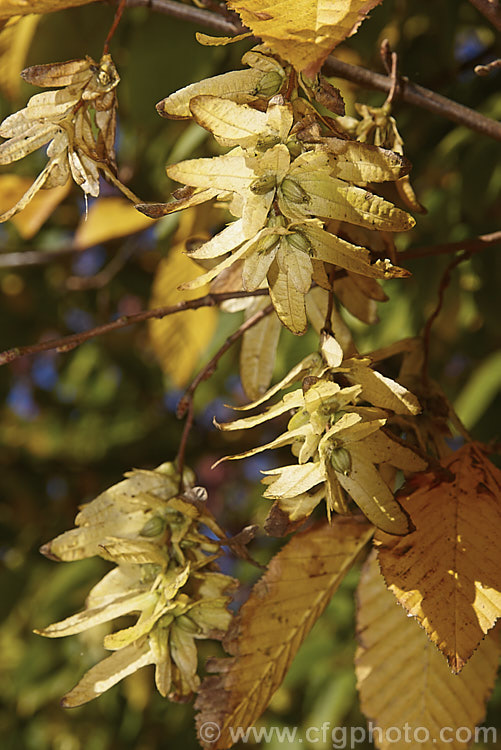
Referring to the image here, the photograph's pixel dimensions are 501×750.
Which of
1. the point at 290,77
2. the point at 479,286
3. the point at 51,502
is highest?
the point at 290,77

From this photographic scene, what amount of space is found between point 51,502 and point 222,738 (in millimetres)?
1686

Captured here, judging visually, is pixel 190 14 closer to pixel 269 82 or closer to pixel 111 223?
pixel 269 82

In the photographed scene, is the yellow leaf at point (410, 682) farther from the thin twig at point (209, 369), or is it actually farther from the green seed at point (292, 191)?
the green seed at point (292, 191)

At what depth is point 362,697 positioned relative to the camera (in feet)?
2.60

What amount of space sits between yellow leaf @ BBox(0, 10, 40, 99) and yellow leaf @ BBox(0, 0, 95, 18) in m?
0.55

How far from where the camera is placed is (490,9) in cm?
59

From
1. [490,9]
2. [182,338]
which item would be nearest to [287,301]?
[490,9]

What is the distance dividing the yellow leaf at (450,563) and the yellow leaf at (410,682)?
17 cm

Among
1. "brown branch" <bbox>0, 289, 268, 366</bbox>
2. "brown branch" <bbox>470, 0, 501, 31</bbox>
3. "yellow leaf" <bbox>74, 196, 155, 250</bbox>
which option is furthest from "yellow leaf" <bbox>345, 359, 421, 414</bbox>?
"yellow leaf" <bbox>74, 196, 155, 250</bbox>

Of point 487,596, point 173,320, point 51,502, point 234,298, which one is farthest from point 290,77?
point 51,502

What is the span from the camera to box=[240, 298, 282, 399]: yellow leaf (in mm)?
803

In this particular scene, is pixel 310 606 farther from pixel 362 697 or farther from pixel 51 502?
pixel 51 502

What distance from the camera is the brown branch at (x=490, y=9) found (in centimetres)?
58

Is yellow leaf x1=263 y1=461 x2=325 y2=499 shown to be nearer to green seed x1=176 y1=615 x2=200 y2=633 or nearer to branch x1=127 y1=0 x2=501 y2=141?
green seed x1=176 y1=615 x2=200 y2=633
